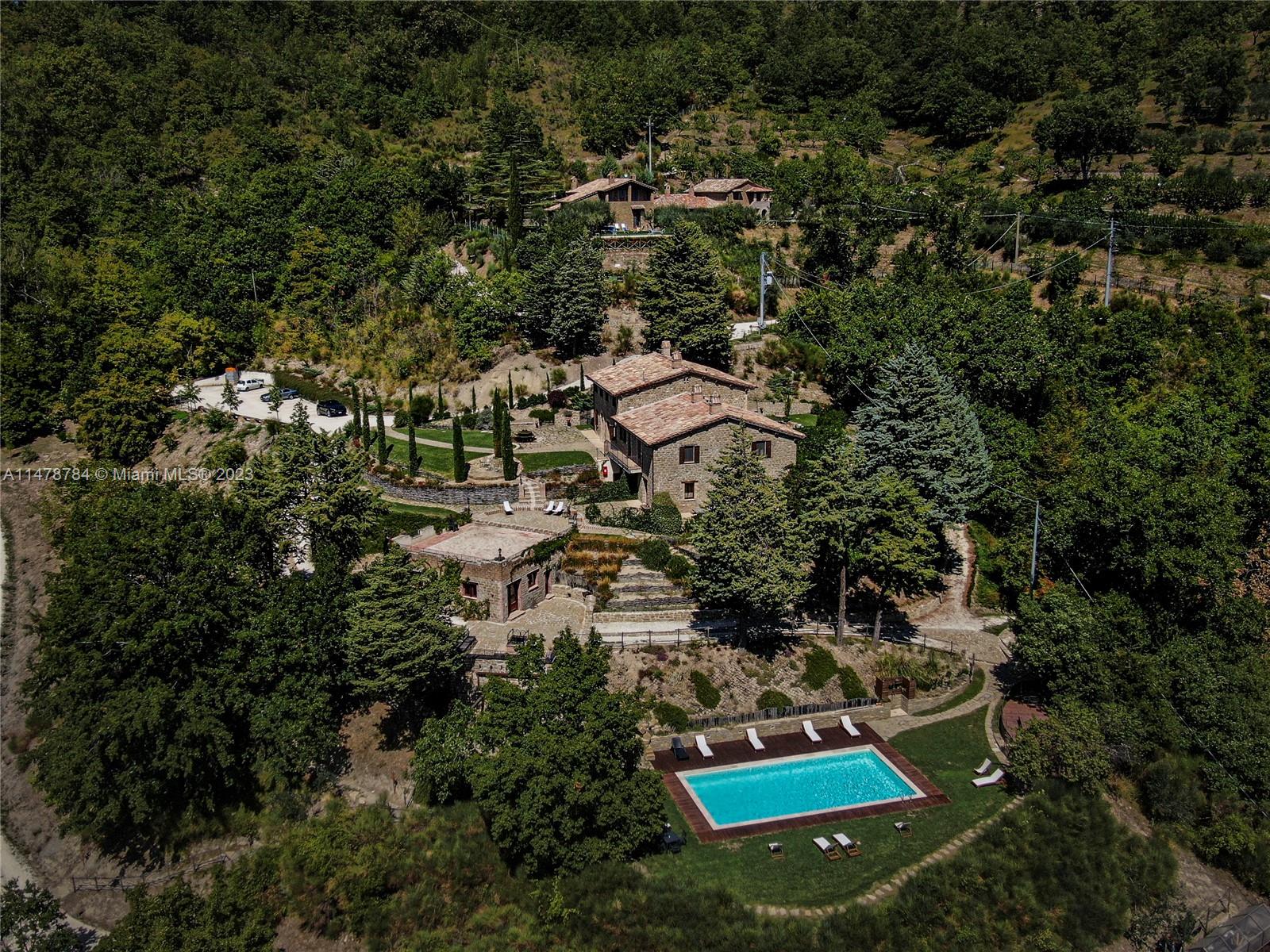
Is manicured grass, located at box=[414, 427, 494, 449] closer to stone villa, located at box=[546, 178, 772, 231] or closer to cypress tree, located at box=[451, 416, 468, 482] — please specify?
cypress tree, located at box=[451, 416, 468, 482]

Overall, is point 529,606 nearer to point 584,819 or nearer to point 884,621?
point 584,819

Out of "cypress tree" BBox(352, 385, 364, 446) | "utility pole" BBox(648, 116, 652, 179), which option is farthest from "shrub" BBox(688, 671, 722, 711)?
"utility pole" BBox(648, 116, 652, 179)

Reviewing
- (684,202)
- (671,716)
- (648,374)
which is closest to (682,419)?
(648,374)

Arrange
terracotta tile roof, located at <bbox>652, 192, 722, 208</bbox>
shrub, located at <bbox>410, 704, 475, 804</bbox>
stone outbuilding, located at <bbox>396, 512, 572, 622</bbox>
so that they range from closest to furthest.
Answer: shrub, located at <bbox>410, 704, 475, 804</bbox> → stone outbuilding, located at <bbox>396, 512, 572, 622</bbox> → terracotta tile roof, located at <bbox>652, 192, 722, 208</bbox>

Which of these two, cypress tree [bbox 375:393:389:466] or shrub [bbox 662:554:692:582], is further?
cypress tree [bbox 375:393:389:466]

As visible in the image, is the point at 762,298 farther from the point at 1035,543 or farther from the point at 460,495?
the point at 1035,543

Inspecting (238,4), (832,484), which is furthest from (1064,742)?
(238,4)

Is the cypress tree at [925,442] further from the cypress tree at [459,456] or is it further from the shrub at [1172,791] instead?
the cypress tree at [459,456]
